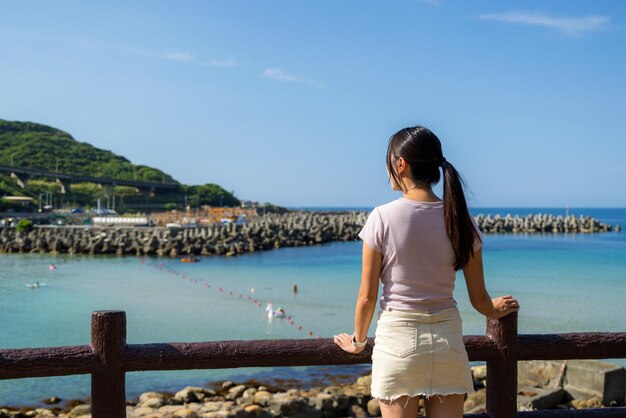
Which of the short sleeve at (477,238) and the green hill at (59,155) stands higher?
the green hill at (59,155)

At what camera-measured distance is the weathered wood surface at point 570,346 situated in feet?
10.4

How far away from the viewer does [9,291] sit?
21266 millimetres

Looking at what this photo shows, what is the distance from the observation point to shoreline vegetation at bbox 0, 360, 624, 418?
7.73 meters

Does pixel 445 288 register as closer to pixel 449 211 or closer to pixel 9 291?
A: pixel 449 211

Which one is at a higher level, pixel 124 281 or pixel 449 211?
pixel 449 211

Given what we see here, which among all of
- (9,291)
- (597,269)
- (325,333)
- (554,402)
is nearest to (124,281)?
(9,291)

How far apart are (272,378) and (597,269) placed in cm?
2428

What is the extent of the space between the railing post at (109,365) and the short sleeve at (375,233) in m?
1.27

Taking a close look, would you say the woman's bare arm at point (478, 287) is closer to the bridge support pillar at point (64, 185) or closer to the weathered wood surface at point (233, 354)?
the weathered wood surface at point (233, 354)

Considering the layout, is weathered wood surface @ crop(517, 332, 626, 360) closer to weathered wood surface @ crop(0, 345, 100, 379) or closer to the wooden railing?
the wooden railing

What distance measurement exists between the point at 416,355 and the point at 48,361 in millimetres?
1660

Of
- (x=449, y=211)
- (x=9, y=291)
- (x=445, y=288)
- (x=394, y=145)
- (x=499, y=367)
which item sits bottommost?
(x=9, y=291)

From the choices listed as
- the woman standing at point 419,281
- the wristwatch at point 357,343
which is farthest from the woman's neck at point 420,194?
the wristwatch at point 357,343

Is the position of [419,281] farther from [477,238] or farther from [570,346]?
[570,346]
